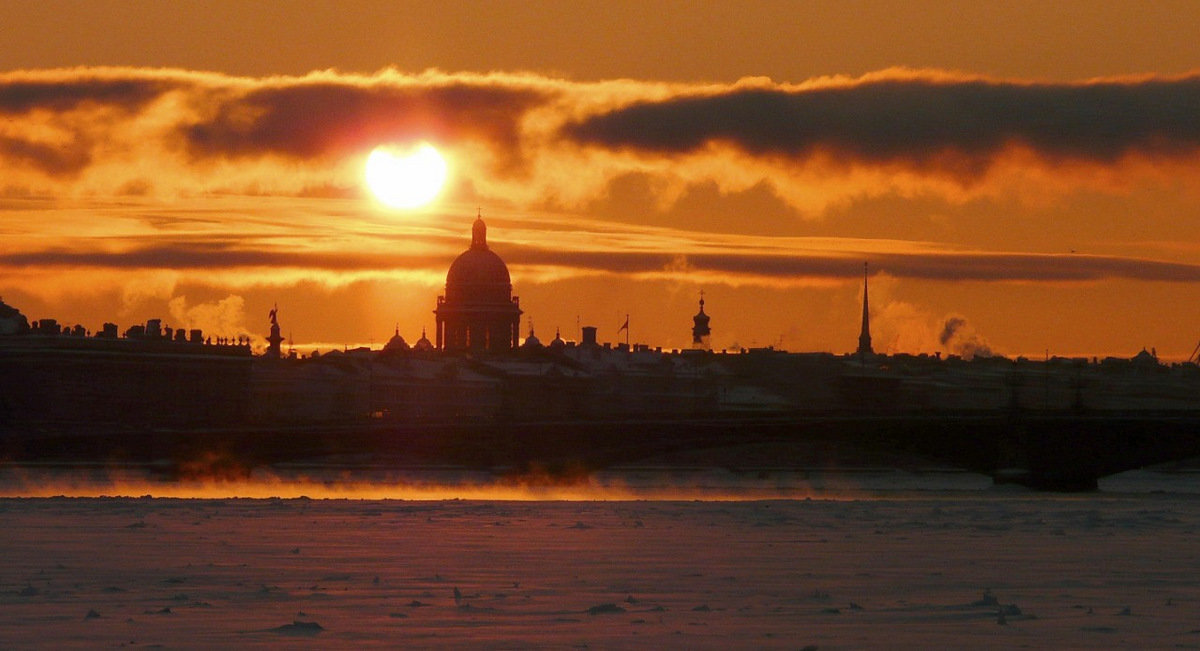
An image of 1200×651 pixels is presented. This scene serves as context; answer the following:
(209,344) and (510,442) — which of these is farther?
(209,344)

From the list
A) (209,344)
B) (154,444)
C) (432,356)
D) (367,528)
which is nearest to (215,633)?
(367,528)

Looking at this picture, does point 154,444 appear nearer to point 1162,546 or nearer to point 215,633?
point 1162,546

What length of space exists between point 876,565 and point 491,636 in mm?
10050

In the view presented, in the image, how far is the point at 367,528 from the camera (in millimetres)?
42625

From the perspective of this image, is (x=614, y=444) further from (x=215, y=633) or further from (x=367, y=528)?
(x=215, y=633)

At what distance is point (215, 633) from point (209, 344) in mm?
124803

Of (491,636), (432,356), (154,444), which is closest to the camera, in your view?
(491,636)

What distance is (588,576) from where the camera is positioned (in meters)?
31.6

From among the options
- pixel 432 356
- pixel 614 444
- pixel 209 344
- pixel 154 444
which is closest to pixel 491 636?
pixel 614 444

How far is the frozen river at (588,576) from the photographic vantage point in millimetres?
24906

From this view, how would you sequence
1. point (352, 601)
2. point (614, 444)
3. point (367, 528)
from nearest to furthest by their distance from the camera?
point (352, 601) → point (367, 528) → point (614, 444)

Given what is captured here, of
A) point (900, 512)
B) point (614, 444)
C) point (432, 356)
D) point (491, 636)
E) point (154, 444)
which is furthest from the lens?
point (432, 356)

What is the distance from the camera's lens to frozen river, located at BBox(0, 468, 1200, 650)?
81.7 ft

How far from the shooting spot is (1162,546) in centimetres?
3866
